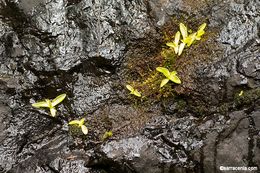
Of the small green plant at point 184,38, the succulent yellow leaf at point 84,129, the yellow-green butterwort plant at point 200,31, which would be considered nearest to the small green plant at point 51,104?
the succulent yellow leaf at point 84,129

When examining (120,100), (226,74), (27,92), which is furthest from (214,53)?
(27,92)

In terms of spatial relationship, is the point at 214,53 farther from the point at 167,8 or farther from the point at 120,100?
the point at 120,100

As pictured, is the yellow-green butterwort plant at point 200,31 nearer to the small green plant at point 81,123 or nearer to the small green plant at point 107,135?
the small green plant at point 107,135

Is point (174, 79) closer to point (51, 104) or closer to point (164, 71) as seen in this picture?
point (164, 71)

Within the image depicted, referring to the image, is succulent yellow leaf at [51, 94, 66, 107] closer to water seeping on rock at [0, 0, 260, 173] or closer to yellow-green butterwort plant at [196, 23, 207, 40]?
water seeping on rock at [0, 0, 260, 173]

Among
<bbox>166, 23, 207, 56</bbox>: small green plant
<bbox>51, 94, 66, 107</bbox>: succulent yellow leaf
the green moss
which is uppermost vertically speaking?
<bbox>166, 23, 207, 56</bbox>: small green plant

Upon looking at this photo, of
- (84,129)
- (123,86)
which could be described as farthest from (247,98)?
(84,129)

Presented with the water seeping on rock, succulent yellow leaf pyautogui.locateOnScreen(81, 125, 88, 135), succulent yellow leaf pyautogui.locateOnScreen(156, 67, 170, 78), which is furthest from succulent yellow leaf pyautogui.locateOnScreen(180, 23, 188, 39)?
succulent yellow leaf pyautogui.locateOnScreen(81, 125, 88, 135)

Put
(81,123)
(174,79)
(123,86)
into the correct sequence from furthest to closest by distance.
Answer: (123,86)
(81,123)
(174,79)
